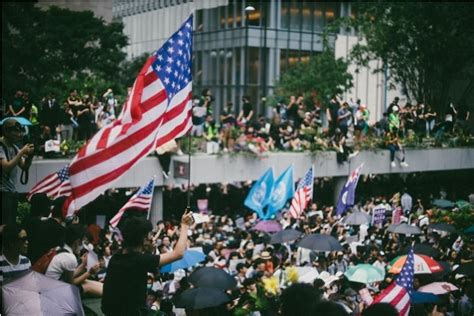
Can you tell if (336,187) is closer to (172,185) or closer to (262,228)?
(172,185)

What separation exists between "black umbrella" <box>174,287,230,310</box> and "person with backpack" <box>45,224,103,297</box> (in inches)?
87.7

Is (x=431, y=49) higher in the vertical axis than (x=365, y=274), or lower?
higher

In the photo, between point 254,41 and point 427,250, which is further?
point 254,41

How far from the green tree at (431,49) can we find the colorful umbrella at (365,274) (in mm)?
3221

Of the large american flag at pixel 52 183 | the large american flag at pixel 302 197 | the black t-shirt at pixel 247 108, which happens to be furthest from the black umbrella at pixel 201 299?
the black t-shirt at pixel 247 108

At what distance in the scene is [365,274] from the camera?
10672mm

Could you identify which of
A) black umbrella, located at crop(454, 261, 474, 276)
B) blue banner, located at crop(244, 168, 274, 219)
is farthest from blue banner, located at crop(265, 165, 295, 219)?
black umbrella, located at crop(454, 261, 474, 276)

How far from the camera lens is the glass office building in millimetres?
44031

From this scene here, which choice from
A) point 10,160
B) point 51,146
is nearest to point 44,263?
point 10,160

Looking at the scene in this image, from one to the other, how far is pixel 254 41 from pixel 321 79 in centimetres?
1162

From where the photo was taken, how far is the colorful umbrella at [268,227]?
1655 cm

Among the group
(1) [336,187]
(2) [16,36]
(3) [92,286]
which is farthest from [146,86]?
(2) [16,36]

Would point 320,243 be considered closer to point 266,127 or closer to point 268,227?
point 268,227

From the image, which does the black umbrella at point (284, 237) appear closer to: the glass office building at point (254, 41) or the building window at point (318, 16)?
the glass office building at point (254, 41)
